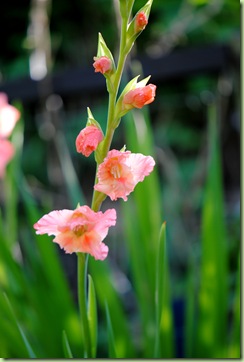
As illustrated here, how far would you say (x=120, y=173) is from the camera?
330 mm

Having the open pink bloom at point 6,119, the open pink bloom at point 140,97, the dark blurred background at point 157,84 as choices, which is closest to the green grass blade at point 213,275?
the open pink bloom at point 6,119

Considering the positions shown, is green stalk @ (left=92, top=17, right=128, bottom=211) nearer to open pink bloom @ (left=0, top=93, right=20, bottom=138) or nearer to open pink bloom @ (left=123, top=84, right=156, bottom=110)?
open pink bloom @ (left=123, top=84, right=156, bottom=110)

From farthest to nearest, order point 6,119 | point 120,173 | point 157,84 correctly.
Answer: point 157,84 < point 6,119 < point 120,173

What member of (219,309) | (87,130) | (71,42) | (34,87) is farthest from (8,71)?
(87,130)

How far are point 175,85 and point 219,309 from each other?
104cm

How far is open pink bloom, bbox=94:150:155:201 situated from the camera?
1.09 feet

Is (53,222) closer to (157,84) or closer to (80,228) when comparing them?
(80,228)

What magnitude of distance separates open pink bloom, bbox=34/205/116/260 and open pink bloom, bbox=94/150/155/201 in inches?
0.5

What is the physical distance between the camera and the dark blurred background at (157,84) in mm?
1486

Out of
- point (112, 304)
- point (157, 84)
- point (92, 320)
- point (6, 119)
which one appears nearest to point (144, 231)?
point (112, 304)

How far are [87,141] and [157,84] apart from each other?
1304mm

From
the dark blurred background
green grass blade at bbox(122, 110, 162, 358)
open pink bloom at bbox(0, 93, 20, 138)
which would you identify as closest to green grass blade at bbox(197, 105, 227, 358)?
green grass blade at bbox(122, 110, 162, 358)

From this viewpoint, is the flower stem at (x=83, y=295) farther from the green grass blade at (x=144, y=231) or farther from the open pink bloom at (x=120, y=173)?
the green grass blade at (x=144, y=231)

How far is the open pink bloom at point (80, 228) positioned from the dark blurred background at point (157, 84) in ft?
3.49
